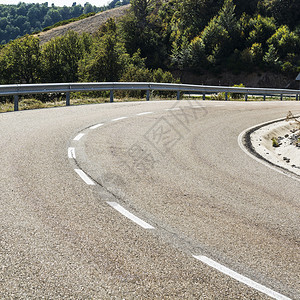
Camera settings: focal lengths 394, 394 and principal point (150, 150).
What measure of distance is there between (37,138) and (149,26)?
81.1m

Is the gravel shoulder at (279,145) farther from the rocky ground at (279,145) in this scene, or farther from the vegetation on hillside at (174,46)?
the vegetation on hillside at (174,46)

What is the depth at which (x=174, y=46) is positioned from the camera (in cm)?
7581

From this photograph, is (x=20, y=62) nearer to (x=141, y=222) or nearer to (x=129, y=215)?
(x=129, y=215)

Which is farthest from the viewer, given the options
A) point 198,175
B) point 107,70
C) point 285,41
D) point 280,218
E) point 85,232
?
point 285,41

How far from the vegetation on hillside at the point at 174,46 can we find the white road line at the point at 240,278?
37.9 meters

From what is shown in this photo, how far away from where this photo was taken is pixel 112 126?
39.2 feet

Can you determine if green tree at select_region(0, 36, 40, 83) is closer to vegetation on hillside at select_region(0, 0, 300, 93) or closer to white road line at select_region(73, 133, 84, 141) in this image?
vegetation on hillside at select_region(0, 0, 300, 93)

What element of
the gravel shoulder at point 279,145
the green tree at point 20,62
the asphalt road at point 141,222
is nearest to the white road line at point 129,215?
the asphalt road at point 141,222

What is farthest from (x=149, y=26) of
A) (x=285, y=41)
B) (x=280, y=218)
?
(x=280, y=218)

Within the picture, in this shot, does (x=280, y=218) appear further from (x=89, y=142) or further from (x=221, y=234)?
(x=89, y=142)

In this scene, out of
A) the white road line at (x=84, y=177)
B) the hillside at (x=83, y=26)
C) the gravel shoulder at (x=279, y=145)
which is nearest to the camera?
the white road line at (x=84, y=177)

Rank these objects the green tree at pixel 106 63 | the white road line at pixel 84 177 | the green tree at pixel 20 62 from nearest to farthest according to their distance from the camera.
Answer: the white road line at pixel 84 177 → the green tree at pixel 106 63 → the green tree at pixel 20 62

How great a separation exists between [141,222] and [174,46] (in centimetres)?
7405

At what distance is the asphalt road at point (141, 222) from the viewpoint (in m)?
3.56
